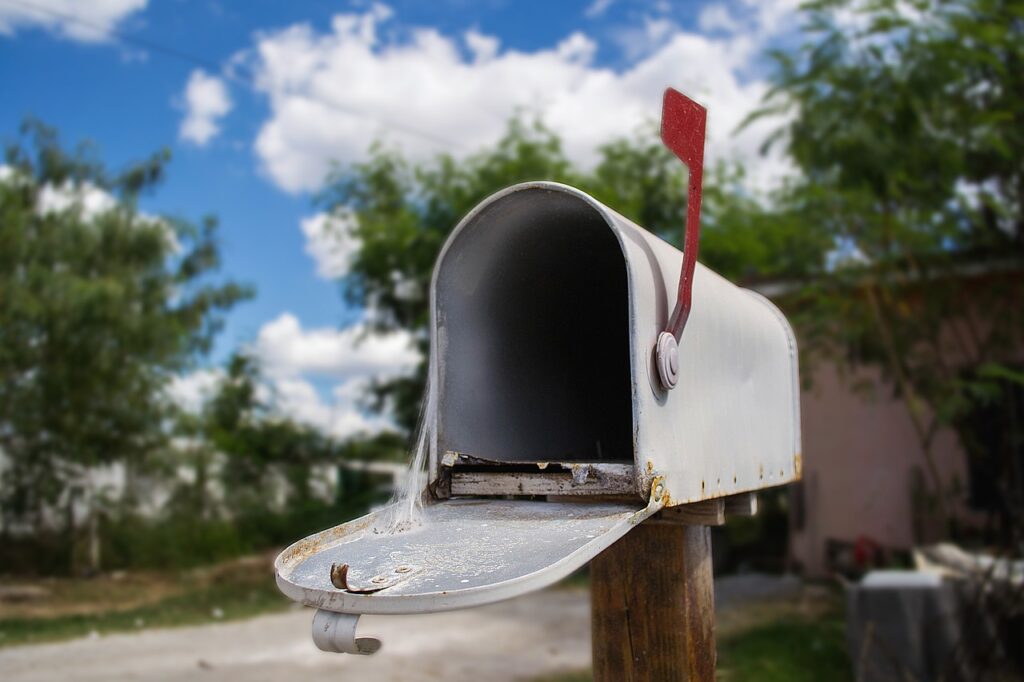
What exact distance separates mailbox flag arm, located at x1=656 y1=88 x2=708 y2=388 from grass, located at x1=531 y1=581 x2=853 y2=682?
168 inches

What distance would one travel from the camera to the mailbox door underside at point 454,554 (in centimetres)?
112

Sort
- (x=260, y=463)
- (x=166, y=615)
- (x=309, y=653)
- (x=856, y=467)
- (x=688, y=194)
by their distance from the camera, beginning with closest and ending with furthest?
(x=688, y=194) → (x=309, y=653) → (x=166, y=615) → (x=856, y=467) → (x=260, y=463)

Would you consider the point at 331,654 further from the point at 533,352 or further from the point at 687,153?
the point at 687,153

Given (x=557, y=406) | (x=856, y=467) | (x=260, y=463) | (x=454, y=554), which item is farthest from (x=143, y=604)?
(x=454, y=554)

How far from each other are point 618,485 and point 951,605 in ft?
15.1

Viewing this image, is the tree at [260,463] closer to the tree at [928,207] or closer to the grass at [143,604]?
the grass at [143,604]

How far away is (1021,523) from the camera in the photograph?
5102 millimetres

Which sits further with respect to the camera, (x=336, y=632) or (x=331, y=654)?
(x=331, y=654)

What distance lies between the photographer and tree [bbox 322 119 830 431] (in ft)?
32.5

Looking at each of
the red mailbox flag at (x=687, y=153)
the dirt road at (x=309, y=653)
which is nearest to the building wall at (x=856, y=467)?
the dirt road at (x=309, y=653)

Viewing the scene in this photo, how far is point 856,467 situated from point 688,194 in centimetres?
855

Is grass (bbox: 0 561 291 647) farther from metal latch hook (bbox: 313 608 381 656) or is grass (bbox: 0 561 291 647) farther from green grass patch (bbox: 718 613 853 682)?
metal latch hook (bbox: 313 608 381 656)

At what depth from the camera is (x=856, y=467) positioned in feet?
30.8

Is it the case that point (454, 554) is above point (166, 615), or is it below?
above
